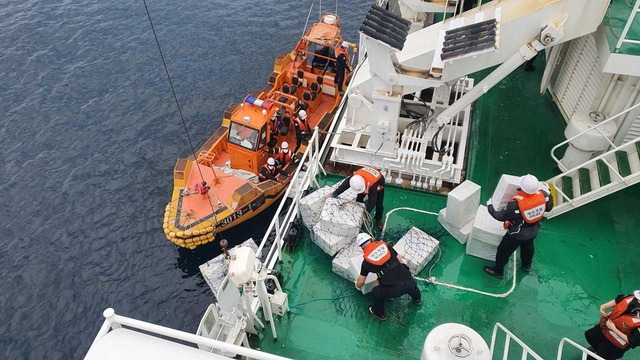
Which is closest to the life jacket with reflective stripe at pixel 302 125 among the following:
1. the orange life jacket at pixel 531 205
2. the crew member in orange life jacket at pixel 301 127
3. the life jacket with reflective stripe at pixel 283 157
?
the crew member in orange life jacket at pixel 301 127

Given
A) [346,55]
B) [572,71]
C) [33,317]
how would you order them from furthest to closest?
1. [346,55]
2. [33,317]
3. [572,71]

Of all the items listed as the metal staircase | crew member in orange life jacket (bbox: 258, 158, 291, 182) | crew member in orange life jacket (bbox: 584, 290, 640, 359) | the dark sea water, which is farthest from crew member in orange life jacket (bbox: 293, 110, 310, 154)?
crew member in orange life jacket (bbox: 584, 290, 640, 359)

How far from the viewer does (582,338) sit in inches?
279

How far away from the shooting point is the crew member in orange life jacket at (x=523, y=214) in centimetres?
686

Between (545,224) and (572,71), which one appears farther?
(572,71)

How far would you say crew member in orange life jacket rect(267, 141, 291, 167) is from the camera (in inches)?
510

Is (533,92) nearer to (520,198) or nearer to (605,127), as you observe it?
(605,127)

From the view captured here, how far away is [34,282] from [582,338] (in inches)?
464

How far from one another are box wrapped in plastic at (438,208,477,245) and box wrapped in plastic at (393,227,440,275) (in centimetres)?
56

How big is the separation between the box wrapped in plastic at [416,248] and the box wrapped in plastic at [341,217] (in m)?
0.75

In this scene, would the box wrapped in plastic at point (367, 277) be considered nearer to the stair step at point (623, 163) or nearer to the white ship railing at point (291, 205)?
the white ship railing at point (291, 205)

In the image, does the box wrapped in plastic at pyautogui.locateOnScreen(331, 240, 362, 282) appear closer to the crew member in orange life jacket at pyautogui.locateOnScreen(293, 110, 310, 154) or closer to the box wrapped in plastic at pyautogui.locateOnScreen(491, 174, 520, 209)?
the box wrapped in plastic at pyautogui.locateOnScreen(491, 174, 520, 209)

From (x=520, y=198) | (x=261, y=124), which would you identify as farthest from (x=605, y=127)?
(x=261, y=124)

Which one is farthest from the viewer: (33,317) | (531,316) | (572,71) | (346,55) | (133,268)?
(346,55)
